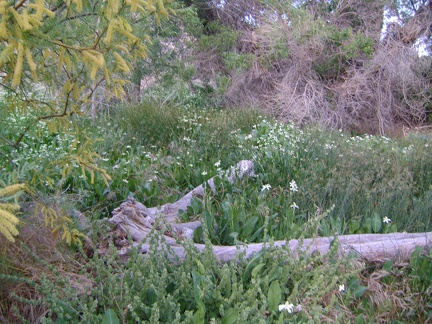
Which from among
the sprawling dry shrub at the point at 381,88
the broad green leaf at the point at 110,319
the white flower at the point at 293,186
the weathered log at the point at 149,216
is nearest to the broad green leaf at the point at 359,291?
the weathered log at the point at 149,216

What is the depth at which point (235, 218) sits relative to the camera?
3.52 meters

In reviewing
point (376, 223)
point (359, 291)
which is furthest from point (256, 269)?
point (376, 223)

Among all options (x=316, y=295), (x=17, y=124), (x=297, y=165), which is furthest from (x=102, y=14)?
(x=17, y=124)

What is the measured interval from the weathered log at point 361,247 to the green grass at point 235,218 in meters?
0.09

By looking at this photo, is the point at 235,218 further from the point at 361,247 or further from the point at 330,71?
the point at 330,71

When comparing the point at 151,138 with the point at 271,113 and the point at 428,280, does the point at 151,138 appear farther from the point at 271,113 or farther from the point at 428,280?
the point at 428,280

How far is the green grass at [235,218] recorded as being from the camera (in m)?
2.36

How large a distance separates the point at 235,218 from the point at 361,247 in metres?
0.97

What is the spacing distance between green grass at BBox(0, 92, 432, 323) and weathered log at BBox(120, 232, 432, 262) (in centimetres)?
9

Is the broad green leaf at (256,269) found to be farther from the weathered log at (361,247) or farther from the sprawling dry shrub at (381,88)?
the sprawling dry shrub at (381,88)

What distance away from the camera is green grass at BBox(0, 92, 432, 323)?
92.7 inches

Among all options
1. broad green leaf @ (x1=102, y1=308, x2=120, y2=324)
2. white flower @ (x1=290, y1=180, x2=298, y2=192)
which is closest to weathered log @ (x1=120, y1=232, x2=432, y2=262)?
white flower @ (x1=290, y1=180, x2=298, y2=192)

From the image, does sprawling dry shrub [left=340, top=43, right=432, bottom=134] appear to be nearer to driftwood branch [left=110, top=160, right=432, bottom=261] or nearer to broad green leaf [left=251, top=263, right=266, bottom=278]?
driftwood branch [left=110, top=160, right=432, bottom=261]

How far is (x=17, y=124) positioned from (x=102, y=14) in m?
4.08
